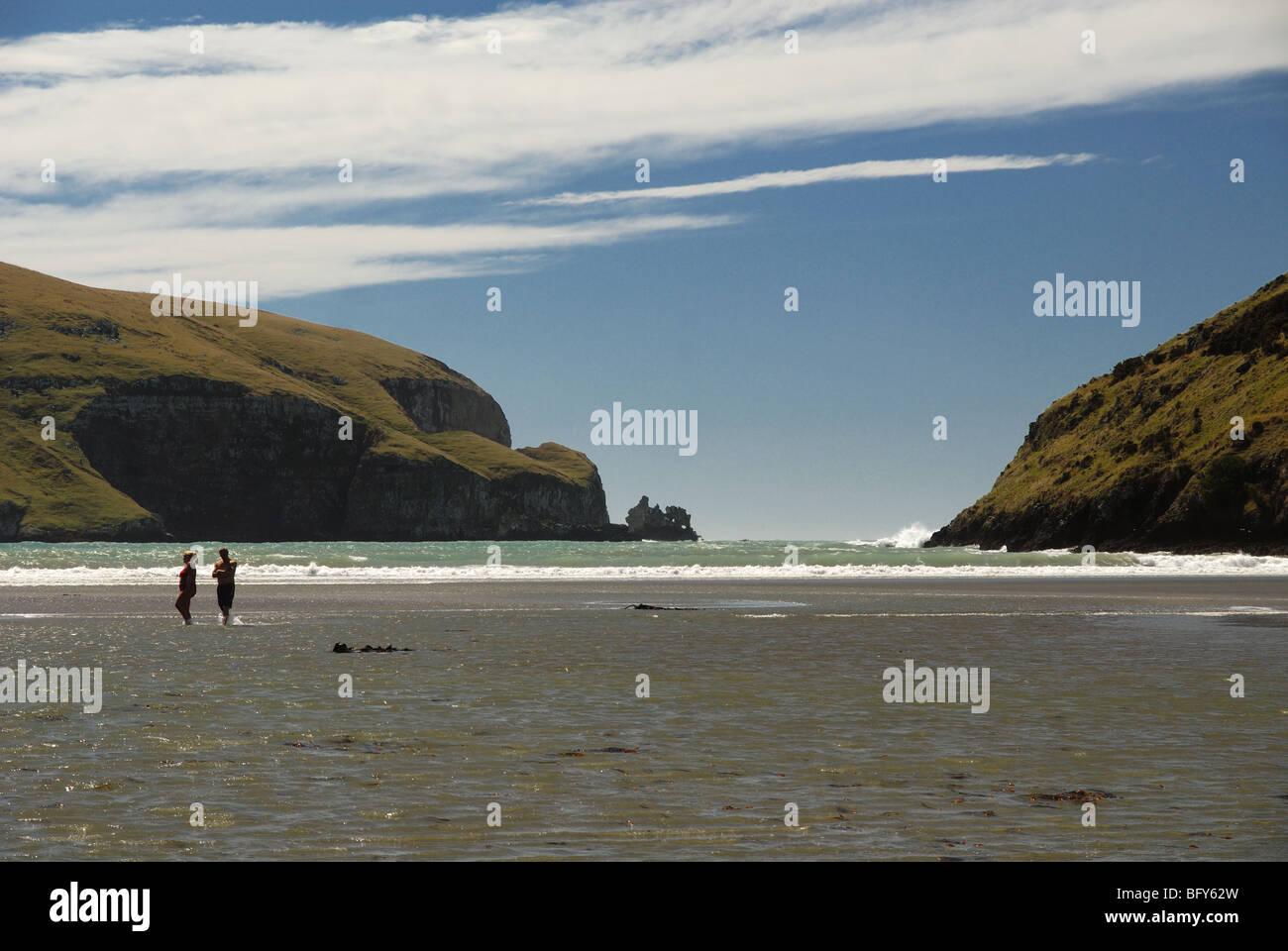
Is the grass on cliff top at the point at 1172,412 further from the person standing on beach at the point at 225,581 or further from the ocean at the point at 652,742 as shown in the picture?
the person standing on beach at the point at 225,581

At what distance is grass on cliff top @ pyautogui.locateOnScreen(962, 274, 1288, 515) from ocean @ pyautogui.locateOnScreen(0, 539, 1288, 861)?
96.2 meters

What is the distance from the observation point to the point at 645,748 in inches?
560

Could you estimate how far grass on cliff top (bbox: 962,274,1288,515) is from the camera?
12288 cm

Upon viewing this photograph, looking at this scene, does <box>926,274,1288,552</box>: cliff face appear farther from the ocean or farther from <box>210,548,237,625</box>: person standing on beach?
<box>210,548,237,625</box>: person standing on beach

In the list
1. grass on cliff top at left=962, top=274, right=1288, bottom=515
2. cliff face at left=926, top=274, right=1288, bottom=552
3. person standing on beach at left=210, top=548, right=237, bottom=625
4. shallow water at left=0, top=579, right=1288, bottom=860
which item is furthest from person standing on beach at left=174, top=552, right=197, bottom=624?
grass on cliff top at left=962, top=274, right=1288, bottom=515

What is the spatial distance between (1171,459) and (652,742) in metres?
122

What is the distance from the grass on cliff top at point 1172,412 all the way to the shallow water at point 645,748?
100m

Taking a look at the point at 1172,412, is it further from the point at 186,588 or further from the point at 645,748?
the point at 645,748

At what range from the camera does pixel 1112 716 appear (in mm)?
16625

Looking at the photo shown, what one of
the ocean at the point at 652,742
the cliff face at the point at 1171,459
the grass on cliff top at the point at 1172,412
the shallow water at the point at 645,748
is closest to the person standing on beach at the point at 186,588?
the ocean at the point at 652,742

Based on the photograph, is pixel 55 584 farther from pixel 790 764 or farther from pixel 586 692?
pixel 790 764

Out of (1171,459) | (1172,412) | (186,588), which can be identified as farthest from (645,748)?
(1172,412)

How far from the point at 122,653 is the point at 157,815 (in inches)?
628
